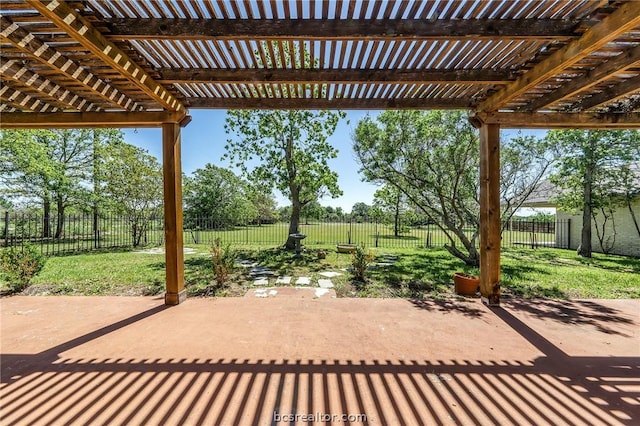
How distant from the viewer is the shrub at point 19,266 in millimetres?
4766

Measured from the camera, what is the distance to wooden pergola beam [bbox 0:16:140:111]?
2273mm

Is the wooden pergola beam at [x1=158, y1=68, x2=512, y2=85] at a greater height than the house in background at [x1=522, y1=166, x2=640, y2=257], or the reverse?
the wooden pergola beam at [x1=158, y1=68, x2=512, y2=85]

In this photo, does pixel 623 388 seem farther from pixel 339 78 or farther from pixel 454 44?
pixel 339 78

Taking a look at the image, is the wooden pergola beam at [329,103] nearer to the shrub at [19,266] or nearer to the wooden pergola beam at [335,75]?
the wooden pergola beam at [335,75]

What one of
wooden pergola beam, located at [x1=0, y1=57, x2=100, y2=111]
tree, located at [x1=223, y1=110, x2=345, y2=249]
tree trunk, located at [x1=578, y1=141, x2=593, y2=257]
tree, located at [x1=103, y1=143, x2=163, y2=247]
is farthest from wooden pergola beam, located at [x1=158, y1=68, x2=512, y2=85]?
tree trunk, located at [x1=578, y1=141, x2=593, y2=257]

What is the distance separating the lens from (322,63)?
308 centimetres

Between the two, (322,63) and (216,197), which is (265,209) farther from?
(322,63)

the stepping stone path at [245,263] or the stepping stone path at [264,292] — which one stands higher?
the stepping stone path at [245,263]

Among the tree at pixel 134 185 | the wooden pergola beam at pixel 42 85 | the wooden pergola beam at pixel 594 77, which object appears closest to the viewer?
the wooden pergola beam at pixel 594 77

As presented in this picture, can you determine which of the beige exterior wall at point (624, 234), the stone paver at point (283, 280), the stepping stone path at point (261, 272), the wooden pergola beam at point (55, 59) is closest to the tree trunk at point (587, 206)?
the beige exterior wall at point (624, 234)

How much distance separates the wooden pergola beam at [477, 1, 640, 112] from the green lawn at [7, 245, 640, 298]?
135 inches

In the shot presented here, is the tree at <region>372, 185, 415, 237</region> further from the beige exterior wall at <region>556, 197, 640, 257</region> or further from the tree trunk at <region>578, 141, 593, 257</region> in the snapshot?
the beige exterior wall at <region>556, 197, 640, 257</region>

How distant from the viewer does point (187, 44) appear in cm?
271

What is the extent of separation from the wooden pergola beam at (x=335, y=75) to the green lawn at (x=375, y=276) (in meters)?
3.44
